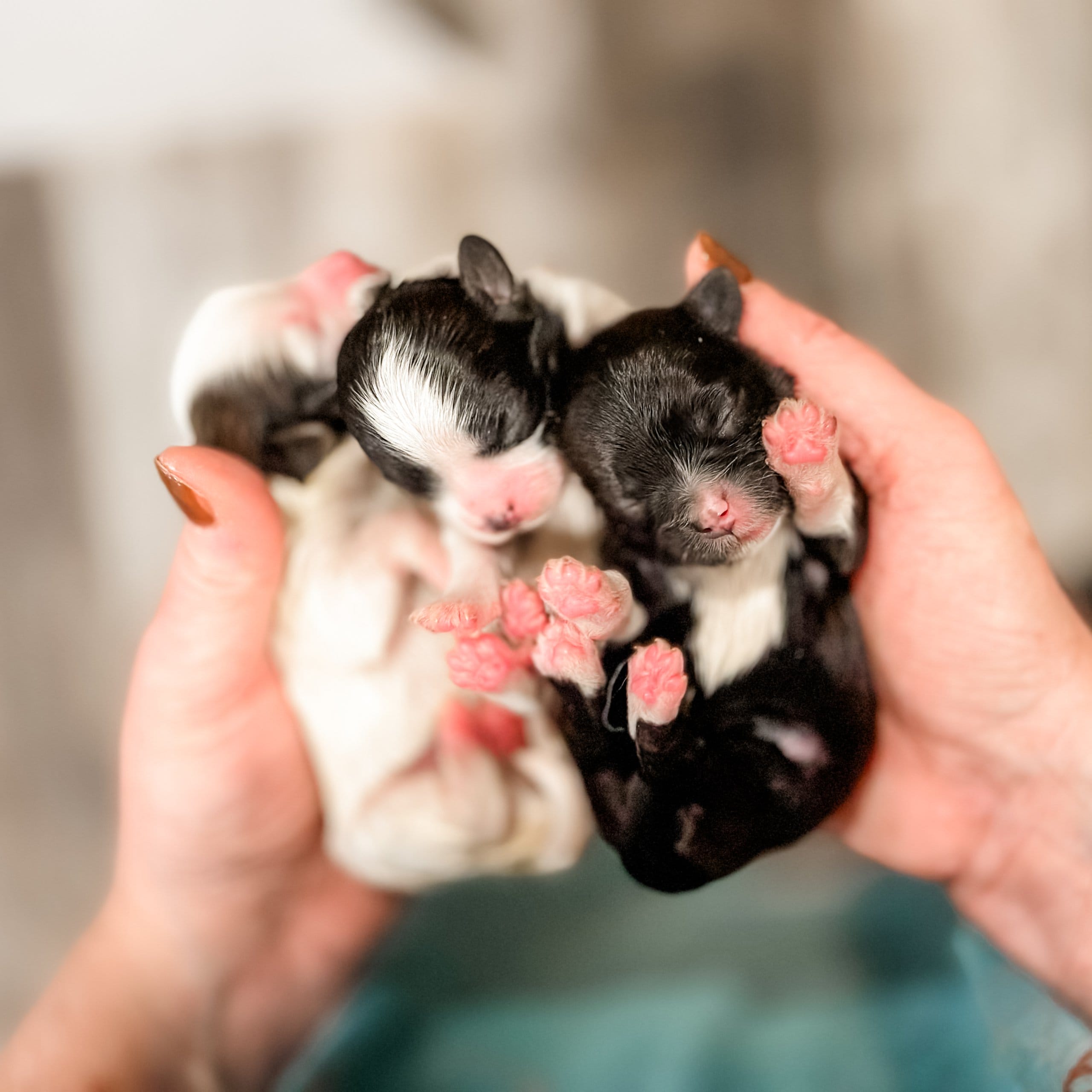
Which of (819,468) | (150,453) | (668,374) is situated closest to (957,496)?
(819,468)

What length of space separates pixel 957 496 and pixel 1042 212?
136 cm

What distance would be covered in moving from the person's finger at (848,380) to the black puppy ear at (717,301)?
52 mm

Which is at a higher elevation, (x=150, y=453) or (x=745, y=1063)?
(x=150, y=453)

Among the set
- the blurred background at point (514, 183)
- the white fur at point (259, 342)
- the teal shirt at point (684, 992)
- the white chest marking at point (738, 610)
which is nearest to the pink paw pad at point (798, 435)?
the white chest marking at point (738, 610)

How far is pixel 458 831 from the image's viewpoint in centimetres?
138

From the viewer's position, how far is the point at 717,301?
119 centimetres

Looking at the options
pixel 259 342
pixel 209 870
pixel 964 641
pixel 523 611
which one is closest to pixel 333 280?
pixel 259 342

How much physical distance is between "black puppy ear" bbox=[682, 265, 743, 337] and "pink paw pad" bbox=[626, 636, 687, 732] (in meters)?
0.38

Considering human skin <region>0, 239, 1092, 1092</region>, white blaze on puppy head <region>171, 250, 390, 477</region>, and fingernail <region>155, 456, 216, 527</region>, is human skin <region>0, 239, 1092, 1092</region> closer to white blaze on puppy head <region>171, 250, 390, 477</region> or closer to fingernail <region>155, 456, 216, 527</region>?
fingernail <region>155, 456, 216, 527</region>

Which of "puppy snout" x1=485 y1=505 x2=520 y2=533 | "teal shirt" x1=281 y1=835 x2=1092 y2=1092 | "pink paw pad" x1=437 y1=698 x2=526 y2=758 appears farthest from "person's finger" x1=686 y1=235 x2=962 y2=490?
"teal shirt" x1=281 y1=835 x2=1092 y2=1092

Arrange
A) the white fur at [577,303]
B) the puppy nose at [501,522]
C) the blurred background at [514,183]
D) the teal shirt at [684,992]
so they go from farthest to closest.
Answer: the blurred background at [514,183], the teal shirt at [684,992], the white fur at [577,303], the puppy nose at [501,522]

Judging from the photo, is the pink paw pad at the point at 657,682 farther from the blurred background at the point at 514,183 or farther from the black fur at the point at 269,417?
the blurred background at the point at 514,183

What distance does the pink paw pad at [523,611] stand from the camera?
115 cm

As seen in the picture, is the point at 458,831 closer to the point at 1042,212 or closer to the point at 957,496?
the point at 957,496
